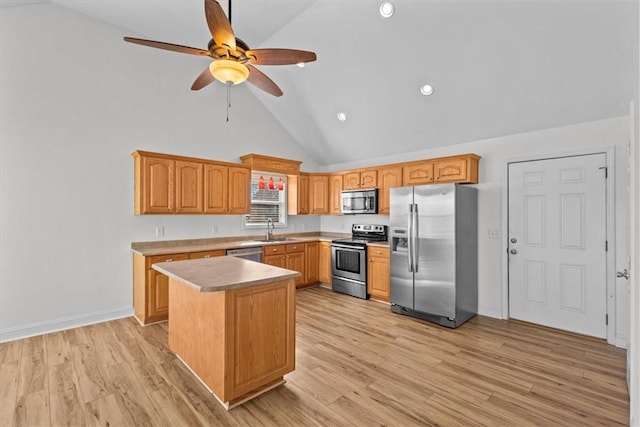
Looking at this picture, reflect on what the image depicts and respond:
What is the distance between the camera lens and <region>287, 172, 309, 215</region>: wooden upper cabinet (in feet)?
19.8

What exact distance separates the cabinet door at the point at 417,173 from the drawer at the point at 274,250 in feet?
7.85

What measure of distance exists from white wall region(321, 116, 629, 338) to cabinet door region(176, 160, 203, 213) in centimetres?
365

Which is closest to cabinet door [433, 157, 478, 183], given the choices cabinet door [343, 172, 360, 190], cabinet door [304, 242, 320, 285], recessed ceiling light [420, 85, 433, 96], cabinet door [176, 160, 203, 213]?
recessed ceiling light [420, 85, 433, 96]

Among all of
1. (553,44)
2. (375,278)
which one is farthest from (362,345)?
(553,44)

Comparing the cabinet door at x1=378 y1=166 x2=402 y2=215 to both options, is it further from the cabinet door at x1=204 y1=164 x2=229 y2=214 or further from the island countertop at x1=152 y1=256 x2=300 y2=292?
the island countertop at x1=152 y1=256 x2=300 y2=292

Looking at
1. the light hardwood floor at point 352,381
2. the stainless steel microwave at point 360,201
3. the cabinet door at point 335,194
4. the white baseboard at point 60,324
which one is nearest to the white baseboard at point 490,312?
the light hardwood floor at point 352,381

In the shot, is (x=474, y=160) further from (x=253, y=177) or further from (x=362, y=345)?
(x=253, y=177)

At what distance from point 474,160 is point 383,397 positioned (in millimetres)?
3390

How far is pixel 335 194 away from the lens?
6.10m

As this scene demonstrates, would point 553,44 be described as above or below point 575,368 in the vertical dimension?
above

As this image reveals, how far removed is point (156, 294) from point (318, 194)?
3.53 m

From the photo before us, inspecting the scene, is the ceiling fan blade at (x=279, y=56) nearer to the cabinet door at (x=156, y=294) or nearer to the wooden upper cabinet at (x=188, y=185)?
the wooden upper cabinet at (x=188, y=185)

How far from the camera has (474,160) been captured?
4.21 m

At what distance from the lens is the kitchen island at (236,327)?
2.17 m
